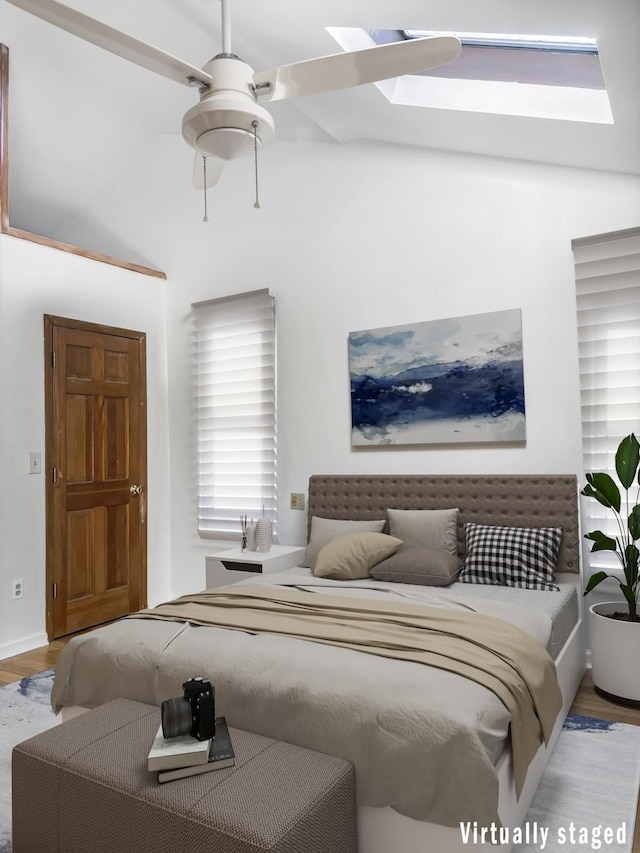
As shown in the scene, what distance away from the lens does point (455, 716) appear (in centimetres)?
174

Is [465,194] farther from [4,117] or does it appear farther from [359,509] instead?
[4,117]

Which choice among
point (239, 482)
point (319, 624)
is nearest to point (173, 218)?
point (239, 482)

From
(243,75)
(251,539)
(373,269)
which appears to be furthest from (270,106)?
(251,539)

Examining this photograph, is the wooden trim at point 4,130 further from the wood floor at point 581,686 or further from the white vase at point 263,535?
the wood floor at point 581,686

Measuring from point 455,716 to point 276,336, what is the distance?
11.2ft

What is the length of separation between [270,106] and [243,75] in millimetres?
2405

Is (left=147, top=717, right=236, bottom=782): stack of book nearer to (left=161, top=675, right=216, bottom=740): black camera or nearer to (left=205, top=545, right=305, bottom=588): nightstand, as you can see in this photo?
(left=161, top=675, right=216, bottom=740): black camera

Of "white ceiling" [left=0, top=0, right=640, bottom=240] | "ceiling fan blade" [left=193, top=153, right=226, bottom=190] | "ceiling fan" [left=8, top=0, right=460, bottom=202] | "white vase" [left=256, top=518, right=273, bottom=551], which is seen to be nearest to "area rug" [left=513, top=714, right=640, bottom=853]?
"white vase" [left=256, top=518, right=273, bottom=551]

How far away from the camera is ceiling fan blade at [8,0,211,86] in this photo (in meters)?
1.81

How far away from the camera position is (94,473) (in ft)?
15.0

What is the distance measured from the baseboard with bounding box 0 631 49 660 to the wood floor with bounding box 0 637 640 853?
4 cm

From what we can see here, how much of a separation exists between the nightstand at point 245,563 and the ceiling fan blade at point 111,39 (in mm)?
2797

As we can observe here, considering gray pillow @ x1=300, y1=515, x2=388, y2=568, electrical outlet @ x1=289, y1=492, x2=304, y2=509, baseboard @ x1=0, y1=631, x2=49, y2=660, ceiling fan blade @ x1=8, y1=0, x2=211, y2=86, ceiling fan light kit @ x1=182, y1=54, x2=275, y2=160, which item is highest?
ceiling fan blade @ x1=8, y1=0, x2=211, y2=86

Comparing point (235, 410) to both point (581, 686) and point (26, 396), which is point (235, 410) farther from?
point (581, 686)
